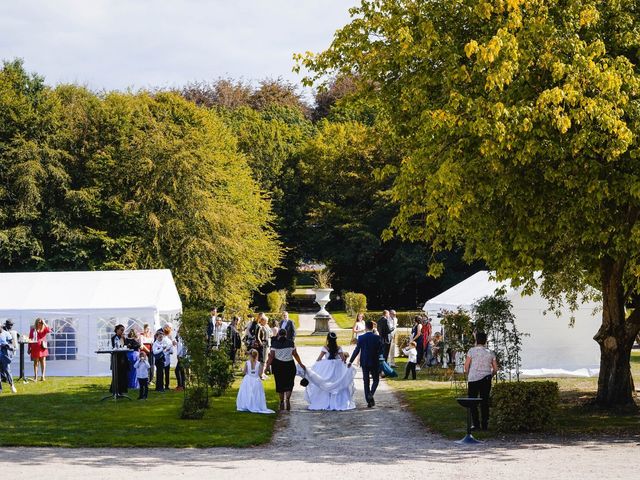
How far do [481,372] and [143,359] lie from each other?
324 inches

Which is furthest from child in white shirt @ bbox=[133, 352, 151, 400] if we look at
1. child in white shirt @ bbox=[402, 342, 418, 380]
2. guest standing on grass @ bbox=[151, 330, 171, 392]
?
child in white shirt @ bbox=[402, 342, 418, 380]

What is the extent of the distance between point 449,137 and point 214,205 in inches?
1237

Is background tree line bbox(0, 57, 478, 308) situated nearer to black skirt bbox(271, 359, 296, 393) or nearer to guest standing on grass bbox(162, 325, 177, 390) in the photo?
guest standing on grass bbox(162, 325, 177, 390)

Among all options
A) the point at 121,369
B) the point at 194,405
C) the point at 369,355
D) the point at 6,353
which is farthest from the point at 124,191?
the point at 194,405

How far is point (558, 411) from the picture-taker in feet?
59.5

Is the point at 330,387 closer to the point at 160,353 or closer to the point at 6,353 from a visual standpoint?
the point at 160,353

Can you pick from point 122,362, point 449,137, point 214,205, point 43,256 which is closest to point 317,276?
point 214,205

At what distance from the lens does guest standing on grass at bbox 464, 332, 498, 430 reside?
15.7 m

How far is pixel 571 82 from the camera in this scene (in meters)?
14.5

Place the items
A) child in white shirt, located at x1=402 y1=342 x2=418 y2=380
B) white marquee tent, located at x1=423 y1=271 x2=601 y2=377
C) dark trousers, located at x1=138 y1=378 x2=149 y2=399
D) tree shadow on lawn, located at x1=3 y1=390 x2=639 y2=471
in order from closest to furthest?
tree shadow on lawn, located at x1=3 y1=390 x2=639 y2=471 < dark trousers, located at x1=138 y1=378 x2=149 y2=399 < child in white shirt, located at x1=402 y1=342 x2=418 y2=380 < white marquee tent, located at x1=423 y1=271 x2=601 y2=377

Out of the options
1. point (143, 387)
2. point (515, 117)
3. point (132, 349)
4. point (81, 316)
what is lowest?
point (143, 387)

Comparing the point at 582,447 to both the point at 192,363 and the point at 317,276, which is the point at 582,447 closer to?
the point at 192,363

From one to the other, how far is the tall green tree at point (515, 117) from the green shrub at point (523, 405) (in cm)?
227

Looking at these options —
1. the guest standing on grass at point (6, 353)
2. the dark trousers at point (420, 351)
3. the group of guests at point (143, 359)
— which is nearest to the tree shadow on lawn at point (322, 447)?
the group of guests at point (143, 359)
